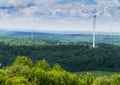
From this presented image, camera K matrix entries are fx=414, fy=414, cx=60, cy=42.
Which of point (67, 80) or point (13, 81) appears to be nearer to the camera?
point (13, 81)

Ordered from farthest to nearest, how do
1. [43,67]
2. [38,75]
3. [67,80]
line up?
[43,67] → [67,80] → [38,75]

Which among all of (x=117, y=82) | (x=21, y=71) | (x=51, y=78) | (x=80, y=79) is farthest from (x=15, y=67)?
(x=117, y=82)

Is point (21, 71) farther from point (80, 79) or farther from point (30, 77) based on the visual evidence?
point (80, 79)

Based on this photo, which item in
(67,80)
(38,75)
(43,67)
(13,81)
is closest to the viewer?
(13,81)

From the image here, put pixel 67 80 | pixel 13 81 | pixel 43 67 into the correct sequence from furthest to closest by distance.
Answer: pixel 43 67 → pixel 67 80 → pixel 13 81

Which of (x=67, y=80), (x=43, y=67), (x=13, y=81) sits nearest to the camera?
(x=13, y=81)

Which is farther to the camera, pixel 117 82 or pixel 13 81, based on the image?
pixel 117 82

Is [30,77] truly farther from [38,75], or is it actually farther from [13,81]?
[13,81]

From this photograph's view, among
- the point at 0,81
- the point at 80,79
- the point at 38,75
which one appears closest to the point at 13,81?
the point at 0,81
